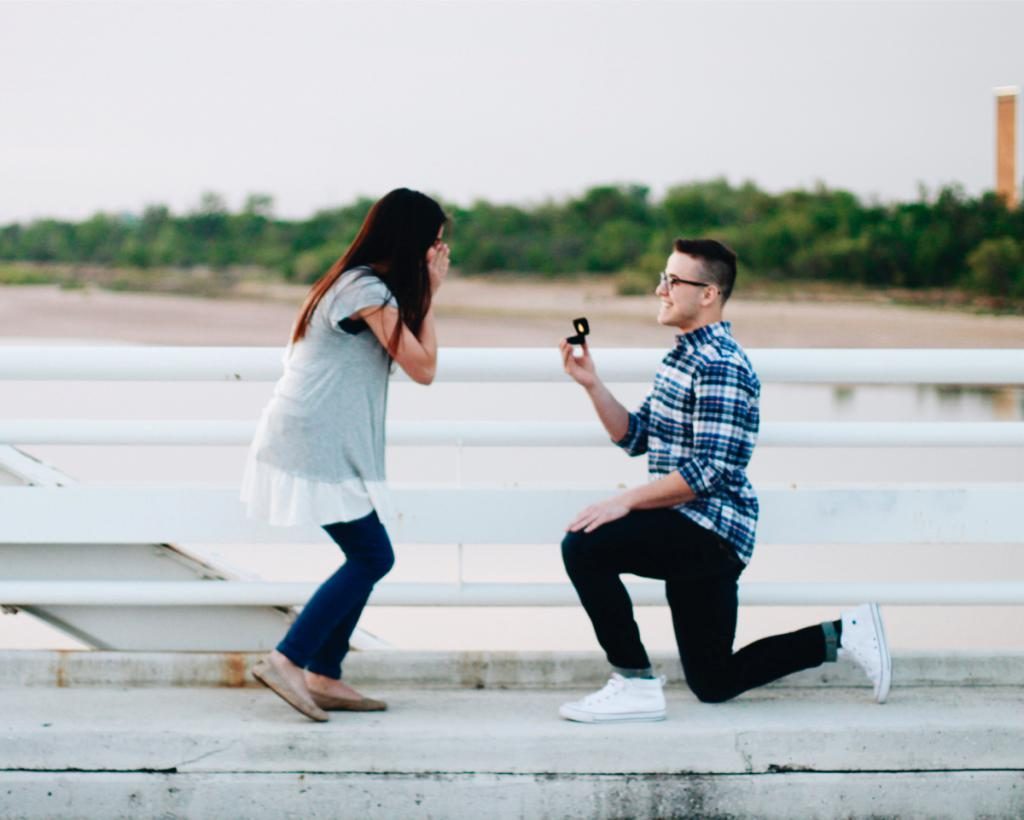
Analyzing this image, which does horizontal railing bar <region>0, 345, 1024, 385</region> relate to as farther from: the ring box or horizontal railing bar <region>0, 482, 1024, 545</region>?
horizontal railing bar <region>0, 482, 1024, 545</region>

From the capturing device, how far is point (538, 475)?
543 inches

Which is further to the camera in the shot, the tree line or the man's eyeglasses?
Result: the tree line

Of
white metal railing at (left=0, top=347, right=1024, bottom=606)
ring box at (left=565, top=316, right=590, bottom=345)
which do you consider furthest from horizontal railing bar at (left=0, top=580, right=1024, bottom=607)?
ring box at (left=565, top=316, right=590, bottom=345)

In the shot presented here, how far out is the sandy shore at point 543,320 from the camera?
3506cm

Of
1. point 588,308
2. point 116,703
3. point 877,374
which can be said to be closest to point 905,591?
point 877,374

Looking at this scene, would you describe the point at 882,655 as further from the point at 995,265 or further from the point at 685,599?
the point at 995,265

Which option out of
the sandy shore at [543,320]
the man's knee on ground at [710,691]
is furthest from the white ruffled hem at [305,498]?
the sandy shore at [543,320]

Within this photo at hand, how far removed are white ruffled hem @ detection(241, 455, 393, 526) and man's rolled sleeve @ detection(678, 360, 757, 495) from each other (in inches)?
30.1

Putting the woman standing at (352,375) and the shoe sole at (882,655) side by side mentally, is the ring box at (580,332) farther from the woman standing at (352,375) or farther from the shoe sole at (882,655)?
the shoe sole at (882,655)

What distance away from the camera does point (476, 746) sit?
3777mm

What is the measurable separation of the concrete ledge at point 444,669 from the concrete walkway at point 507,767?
334mm

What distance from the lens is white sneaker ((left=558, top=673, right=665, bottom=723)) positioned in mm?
3900

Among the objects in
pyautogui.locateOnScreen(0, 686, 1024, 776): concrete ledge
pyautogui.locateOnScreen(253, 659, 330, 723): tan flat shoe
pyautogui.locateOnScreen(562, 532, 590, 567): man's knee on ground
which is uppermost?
pyautogui.locateOnScreen(562, 532, 590, 567): man's knee on ground

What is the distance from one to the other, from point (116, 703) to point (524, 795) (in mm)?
1161
